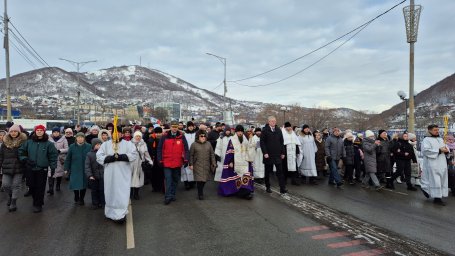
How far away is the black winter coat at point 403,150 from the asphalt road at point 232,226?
6.57ft

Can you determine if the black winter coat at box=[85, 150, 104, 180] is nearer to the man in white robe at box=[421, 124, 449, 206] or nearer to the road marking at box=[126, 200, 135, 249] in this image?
the road marking at box=[126, 200, 135, 249]

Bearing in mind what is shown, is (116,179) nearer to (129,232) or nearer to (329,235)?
(129,232)

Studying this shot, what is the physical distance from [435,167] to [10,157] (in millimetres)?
10018

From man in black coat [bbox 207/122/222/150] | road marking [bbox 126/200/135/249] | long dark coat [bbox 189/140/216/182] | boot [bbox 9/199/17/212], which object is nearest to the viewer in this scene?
road marking [bbox 126/200/135/249]

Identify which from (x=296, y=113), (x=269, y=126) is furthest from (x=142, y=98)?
(x=269, y=126)

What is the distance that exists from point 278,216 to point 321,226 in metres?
0.96

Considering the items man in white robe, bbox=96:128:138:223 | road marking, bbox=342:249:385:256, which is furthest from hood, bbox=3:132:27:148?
road marking, bbox=342:249:385:256

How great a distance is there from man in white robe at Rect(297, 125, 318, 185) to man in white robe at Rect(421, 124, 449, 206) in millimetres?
3347

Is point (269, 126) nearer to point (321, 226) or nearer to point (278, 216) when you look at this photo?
point (278, 216)

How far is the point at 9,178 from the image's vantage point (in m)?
7.58

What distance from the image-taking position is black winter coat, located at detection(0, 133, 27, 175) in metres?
7.52

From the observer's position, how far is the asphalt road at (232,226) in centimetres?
521

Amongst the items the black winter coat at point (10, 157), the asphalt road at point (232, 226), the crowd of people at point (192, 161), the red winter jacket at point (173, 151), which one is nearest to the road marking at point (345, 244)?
the asphalt road at point (232, 226)

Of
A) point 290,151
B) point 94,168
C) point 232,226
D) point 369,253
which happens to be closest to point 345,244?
point 369,253
